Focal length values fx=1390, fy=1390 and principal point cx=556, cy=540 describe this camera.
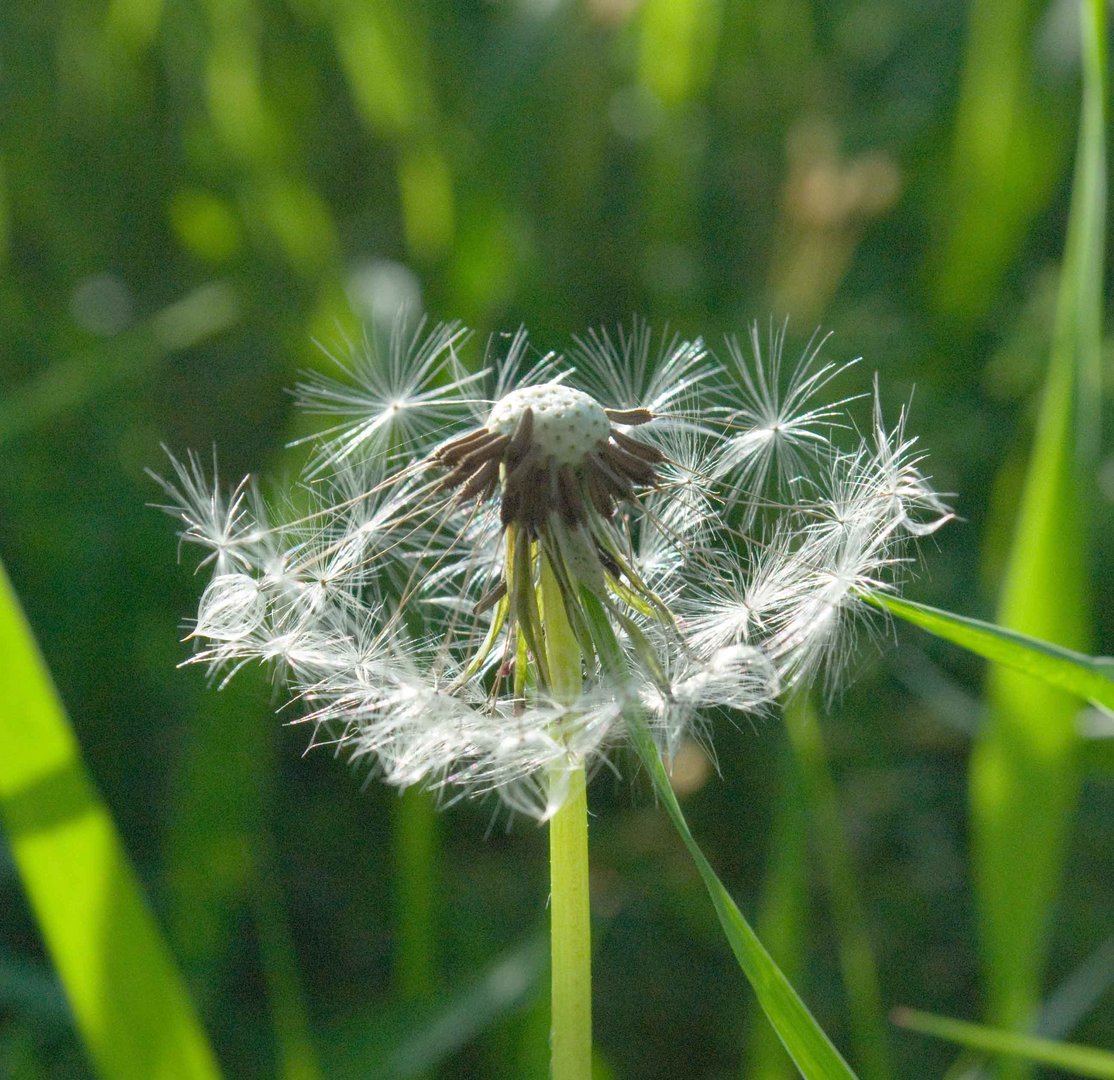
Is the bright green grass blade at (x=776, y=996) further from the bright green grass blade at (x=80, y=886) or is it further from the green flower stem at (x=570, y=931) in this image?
the bright green grass blade at (x=80, y=886)

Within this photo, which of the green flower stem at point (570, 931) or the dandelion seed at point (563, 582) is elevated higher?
the dandelion seed at point (563, 582)

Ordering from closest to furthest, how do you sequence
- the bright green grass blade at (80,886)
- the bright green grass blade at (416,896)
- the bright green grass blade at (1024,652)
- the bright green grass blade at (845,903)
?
the bright green grass blade at (1024,652), the bright green grass blade at (80,886), the bright green grass blade at (845,903), the bright green grass blade at (416,896)

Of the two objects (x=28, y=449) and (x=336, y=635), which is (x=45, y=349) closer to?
(x=28, y=449)

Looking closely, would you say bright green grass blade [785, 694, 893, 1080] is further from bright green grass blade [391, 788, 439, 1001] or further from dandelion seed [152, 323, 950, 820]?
bright green grass blade [391, 788, 439, 1001]

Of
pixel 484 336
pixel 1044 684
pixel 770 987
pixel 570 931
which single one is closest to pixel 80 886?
pixel 570 931

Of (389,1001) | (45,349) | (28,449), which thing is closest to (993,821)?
(389,1001)

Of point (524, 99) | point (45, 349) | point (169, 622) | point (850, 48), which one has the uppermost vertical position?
point (850, 48)

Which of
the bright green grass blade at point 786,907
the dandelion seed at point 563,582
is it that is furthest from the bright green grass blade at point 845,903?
the dandelion seed at point 563,582

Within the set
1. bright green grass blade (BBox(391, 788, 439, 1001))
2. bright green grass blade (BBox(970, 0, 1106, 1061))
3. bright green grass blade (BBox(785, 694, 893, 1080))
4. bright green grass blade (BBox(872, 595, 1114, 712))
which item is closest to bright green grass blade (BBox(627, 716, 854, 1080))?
bright green grass blade (BBox(872, 595, 1114, 712))
